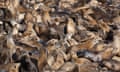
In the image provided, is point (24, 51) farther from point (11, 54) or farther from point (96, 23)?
point (96, 23)

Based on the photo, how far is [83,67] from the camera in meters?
4.29

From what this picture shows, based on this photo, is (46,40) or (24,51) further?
(46,40)

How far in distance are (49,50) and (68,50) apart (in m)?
0.23

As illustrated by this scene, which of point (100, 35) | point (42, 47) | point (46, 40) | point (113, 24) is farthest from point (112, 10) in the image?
point (42, 47)

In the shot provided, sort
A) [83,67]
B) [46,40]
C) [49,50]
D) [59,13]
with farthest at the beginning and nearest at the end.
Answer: [59,13], [46,40], [49,50], [83,67]

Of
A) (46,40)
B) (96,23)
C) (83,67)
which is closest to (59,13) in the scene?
(96,23)

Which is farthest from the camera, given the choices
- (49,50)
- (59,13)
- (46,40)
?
(59,13)

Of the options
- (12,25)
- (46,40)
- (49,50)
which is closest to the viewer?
(49,50)

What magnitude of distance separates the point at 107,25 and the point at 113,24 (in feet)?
0.35

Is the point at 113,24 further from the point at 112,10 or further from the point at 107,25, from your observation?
the point at 112,10

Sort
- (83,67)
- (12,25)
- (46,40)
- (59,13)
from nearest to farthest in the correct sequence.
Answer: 1. (83,67)
2. (46,40)
3. (12,25)
4. (59,13)

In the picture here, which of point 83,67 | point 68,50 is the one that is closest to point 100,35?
point 68,50

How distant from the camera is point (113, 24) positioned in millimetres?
5793

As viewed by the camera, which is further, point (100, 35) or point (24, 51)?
point (100, 35)
